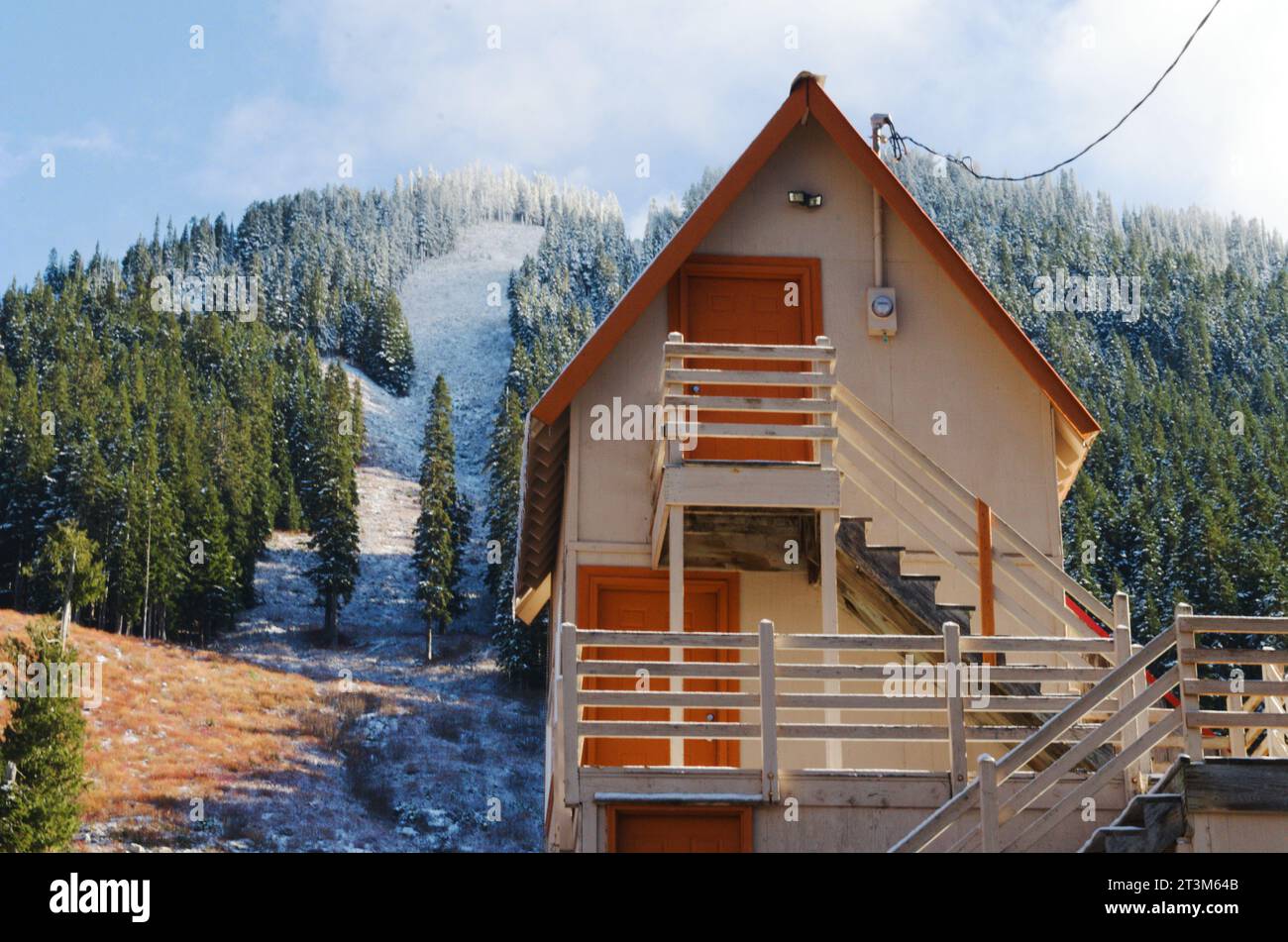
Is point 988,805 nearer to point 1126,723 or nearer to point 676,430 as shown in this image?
point 1126,723

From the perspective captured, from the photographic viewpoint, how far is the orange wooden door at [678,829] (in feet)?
45.5

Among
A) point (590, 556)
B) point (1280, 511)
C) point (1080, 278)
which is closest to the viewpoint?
point (590, 556)

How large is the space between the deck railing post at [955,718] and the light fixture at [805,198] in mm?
6970

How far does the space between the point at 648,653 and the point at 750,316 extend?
14.0 feet

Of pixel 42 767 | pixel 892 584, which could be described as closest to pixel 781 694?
pixel 892 584

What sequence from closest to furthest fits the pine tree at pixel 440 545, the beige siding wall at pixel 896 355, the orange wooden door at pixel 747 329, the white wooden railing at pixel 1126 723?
1. the white wooden railing at pixel 1126 723
2. the beige siding wall at pixel 896 355
3. the orange wooden door at pixel 747 329
4. the pine tree at pixel 440 545

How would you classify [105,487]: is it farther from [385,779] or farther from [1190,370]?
[1190,370]

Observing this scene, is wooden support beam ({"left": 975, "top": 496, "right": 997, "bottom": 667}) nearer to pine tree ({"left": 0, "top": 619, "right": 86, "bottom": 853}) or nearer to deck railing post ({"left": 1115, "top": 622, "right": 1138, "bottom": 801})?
deck railing post ({"left": 1115, "top": 622, "right": 1138, "bottom": 801})

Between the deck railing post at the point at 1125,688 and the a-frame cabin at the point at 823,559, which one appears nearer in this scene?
the a-frame cabin at the point at 823,559

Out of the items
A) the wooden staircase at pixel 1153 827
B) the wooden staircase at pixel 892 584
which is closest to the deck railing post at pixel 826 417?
the wooden staircase at pixel 892 584

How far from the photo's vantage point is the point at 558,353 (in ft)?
465

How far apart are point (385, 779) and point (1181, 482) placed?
4838 centimetres

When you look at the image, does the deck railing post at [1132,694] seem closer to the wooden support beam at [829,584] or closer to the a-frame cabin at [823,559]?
the a-frame cabin at [823,559]
